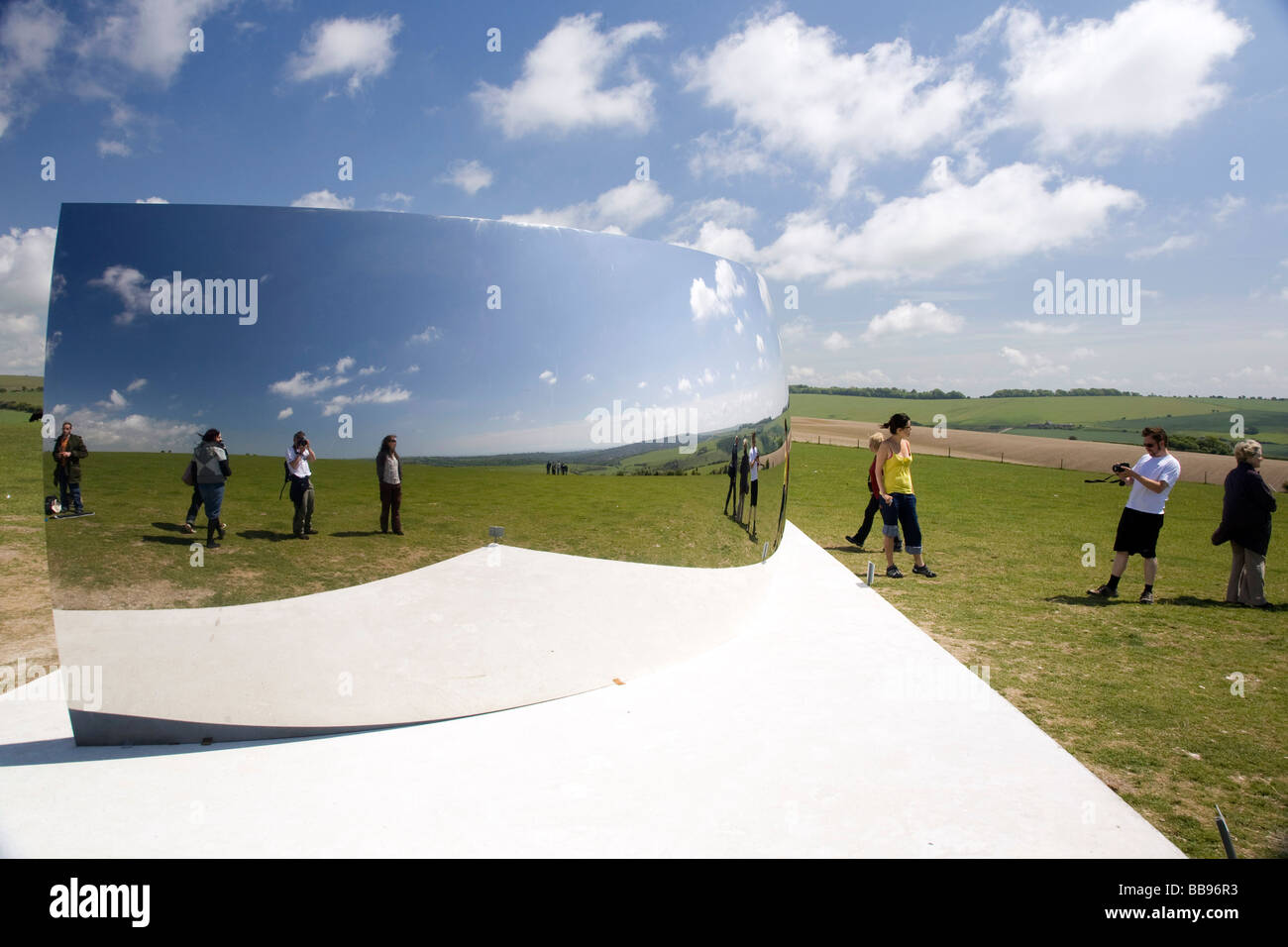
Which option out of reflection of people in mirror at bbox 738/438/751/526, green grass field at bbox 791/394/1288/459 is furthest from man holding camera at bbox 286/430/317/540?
green grass field at bbox 791/394/1288/459

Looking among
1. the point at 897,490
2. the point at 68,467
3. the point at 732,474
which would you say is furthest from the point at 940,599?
the point at 68,467

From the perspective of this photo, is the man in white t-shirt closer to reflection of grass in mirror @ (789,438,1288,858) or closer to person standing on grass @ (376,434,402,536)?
reflection of grass in mirror @ (789,438,1288,858)

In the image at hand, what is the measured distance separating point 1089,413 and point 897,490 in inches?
3781

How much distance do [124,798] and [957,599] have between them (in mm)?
8527

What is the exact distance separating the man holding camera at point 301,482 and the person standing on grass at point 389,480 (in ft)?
1.29

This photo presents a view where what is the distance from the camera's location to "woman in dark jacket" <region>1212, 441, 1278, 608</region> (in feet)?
27.3

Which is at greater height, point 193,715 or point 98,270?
point 98,270

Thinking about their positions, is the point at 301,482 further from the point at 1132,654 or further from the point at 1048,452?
the point at 1048,452

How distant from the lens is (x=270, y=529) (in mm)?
4148

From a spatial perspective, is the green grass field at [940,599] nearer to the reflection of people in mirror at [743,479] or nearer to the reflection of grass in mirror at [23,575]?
the reflection of grass in mirror at [23,575]
